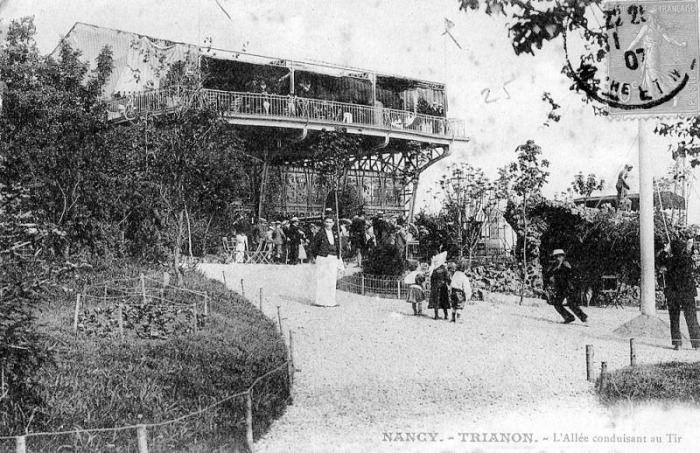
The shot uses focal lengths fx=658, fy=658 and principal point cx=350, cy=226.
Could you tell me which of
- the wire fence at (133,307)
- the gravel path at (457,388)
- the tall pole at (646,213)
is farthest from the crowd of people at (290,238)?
the tall pole at (646,213)

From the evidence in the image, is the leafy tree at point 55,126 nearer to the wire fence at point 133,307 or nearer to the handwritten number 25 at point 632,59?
the wire fence at point 133,307

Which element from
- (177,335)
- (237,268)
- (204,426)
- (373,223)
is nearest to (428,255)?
(373,223)

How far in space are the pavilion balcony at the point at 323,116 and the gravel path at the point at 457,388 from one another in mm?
8457

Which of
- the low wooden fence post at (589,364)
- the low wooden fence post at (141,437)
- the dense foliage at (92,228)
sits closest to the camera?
the low wooden fence post at (141,437)

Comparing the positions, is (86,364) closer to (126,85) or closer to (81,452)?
(81,452)

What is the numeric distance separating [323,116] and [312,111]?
0.39m

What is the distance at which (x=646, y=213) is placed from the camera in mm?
7844

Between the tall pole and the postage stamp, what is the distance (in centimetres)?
121

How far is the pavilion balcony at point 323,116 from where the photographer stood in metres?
17.5

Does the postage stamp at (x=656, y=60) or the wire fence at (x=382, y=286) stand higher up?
the postage stamp at (x=656, y=60)

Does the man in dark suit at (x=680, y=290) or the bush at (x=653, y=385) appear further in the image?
the man in dark suit at (x=680, y=290)

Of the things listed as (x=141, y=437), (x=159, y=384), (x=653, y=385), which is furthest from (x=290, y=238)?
(x=141, y=437)

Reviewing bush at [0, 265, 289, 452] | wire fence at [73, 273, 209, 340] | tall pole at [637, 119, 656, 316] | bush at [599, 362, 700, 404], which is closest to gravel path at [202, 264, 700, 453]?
bush at [599, 362, 700, 404]

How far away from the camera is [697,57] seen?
254 inches
